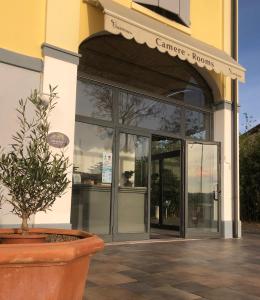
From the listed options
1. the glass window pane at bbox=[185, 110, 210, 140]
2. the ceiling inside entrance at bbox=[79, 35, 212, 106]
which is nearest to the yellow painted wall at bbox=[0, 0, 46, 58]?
the ceiling inside entrance at bbox=[79, 35, 212, 106]

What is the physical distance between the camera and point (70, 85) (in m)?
6.89

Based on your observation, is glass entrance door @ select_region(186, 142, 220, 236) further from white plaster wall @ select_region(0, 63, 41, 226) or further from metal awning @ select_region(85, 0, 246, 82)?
white plaster wall @ select_region(0, 63, 41, 226)

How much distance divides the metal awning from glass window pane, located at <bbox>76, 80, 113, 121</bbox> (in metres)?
1.44

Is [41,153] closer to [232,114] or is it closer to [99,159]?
[99,159]

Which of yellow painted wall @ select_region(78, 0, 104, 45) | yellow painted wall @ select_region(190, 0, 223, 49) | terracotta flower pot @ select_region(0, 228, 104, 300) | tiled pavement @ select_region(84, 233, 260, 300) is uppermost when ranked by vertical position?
yellow painted wall @ select_region(190, 0, 223, 49)

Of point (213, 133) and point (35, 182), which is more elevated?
point (213, 133)

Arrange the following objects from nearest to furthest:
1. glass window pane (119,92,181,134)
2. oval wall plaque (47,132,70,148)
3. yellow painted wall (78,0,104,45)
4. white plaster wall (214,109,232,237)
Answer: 1. oval wall plaque (47,132,70,148)
2. yellow painted wall (78,0,104,45)
3. glass window pane (119,92,181,134)
4. white plaster wall (214,109,232,237)

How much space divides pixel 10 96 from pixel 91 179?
2.29 meters

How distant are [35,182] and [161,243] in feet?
17.8

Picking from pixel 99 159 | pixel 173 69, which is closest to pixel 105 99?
pixel 99 159

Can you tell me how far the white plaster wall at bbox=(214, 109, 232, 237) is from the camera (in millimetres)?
9406

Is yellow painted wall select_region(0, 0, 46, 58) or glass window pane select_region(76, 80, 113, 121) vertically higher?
yellow painted wall select_region(0, 0, 46, 58)

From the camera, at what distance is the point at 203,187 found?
30.7 ft

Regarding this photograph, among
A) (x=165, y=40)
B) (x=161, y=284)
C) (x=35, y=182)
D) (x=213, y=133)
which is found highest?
(x=165, y=40)
